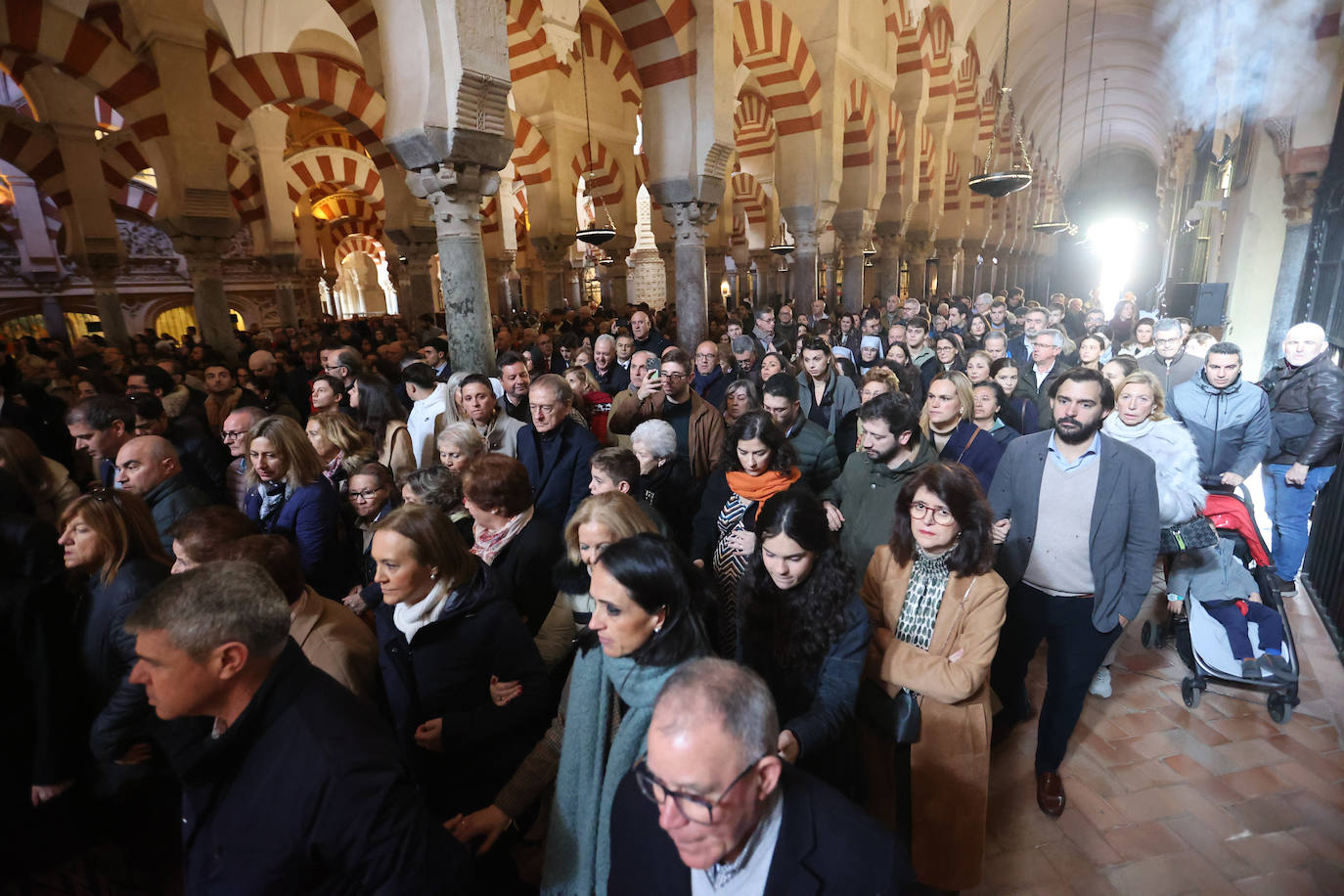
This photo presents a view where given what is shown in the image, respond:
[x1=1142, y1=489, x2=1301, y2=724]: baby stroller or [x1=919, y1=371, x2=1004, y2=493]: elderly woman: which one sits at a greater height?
[x1=919, y1=371, x2=1004, y2=493]: elderly woman

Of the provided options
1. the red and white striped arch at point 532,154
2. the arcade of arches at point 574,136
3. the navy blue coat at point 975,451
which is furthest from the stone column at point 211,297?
the navy blue coat at point 975,451

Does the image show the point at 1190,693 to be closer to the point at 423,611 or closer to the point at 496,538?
the point at 496,538

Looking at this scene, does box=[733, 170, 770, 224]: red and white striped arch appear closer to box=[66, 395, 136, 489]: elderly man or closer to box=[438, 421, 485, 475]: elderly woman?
box=[438, 421, 485, 475]: elderly woman

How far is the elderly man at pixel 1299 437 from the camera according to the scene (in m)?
3.39

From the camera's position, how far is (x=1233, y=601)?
280 cm

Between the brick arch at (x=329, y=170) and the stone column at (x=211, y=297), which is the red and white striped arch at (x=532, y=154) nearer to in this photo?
the stone column at (x=211, y=297)

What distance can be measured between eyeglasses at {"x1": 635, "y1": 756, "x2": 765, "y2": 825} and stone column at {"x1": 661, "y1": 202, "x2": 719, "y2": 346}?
5903mm

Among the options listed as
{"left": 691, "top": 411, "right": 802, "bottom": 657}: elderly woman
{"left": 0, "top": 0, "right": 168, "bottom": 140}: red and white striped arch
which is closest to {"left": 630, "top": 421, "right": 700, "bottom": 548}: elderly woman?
{"left": 691, "top": 411, "right": 802, "bottom": 657}: elderly woman

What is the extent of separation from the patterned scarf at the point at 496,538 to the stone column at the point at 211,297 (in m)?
5.77

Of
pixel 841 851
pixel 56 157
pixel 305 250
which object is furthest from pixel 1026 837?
pixel 305 250

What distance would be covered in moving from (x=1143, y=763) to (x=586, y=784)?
2.34 m

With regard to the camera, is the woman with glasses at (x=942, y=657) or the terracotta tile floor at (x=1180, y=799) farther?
the terracotta tile floor at (x=1180, y=799)

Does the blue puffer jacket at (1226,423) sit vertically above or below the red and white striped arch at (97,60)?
below

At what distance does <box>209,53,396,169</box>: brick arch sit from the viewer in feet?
26.8
